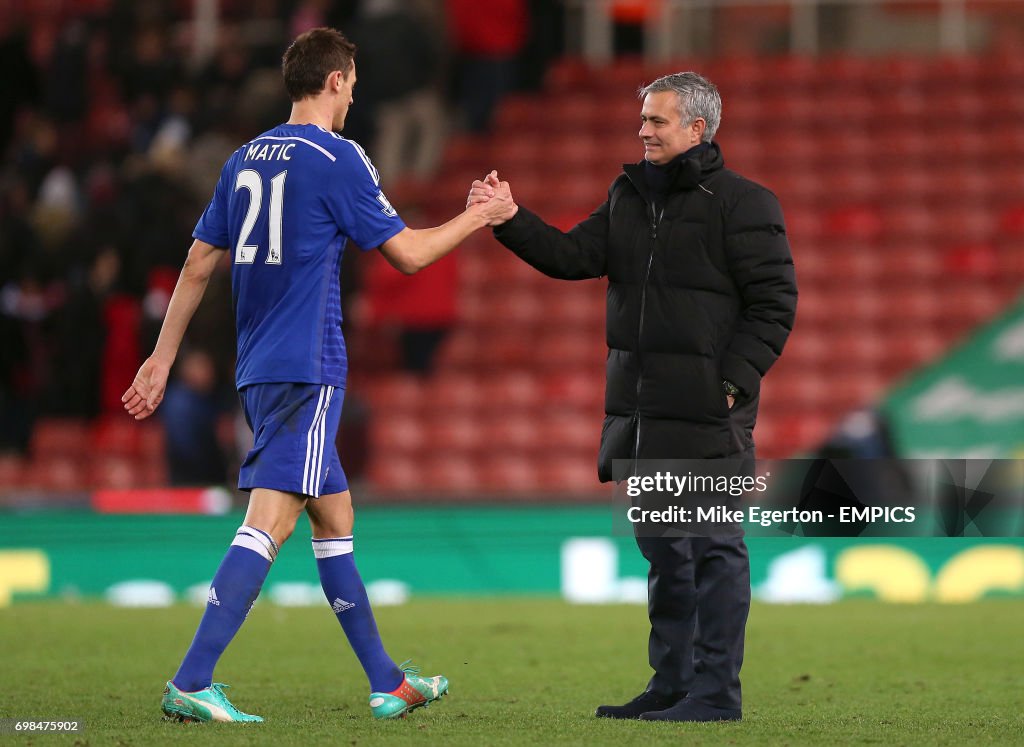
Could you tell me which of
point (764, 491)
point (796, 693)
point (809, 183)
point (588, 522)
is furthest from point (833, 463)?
point (809, 183)

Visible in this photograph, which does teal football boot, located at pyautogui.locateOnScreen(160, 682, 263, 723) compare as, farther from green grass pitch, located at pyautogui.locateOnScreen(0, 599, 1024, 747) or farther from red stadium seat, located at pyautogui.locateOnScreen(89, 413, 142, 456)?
red stadium seat, located at pyautogui.locateOnScreen(89, 413, 142, 456)

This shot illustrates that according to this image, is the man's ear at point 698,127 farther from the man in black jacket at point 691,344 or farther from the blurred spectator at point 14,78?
the blurred spectator at point 14,78

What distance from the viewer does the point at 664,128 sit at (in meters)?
4.71

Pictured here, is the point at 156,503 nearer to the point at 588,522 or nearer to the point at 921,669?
the point at 588,522

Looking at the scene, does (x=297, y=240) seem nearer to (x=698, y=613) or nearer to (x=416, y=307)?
(x=698, y=613)

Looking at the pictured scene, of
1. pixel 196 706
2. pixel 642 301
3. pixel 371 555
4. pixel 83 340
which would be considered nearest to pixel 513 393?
pixel 371 555

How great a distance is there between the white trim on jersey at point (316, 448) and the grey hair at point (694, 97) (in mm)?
1267

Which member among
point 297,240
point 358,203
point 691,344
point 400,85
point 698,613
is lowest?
point 698,613

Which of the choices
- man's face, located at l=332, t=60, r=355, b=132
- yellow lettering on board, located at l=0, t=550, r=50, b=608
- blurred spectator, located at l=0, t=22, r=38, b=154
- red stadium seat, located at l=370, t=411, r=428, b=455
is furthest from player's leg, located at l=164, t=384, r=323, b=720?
blurred spectator, located at l=0, t=22, r=38, b=154

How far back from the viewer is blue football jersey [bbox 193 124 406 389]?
4547 millimetres

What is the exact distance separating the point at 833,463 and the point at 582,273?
1120 mm

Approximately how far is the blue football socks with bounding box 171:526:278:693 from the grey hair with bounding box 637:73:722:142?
166 cm

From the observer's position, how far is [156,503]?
1004cm

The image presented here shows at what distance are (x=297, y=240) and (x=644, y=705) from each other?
162cm
